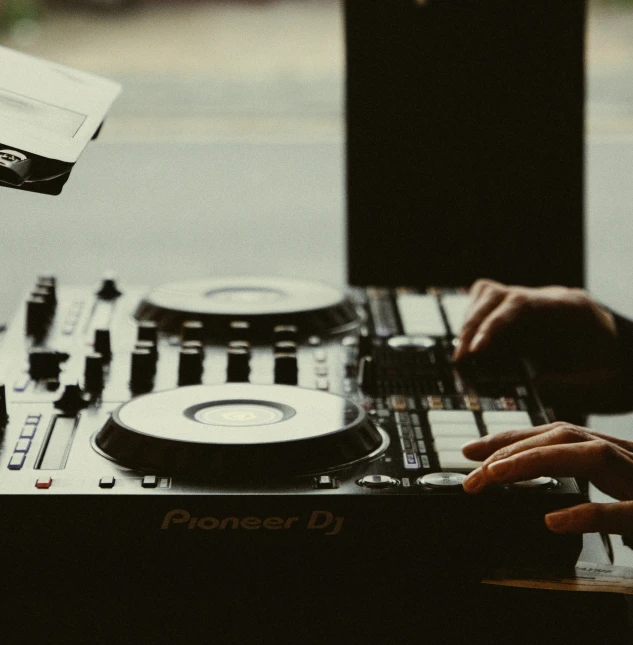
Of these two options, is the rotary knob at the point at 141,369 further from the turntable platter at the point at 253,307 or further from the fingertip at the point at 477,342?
the fingertip at the point at 477,342

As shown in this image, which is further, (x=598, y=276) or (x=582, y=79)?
(x=598, y=276)

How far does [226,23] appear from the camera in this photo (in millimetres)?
6824

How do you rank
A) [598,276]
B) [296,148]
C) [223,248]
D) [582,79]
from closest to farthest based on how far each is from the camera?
[582,79] < [598,276] < [223,248] < [296,148]

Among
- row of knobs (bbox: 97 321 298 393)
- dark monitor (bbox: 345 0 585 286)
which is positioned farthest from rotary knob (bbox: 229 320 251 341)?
dark monitor (bbox: 345 0 585 286)

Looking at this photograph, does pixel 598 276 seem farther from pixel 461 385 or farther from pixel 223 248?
pixel 461 385

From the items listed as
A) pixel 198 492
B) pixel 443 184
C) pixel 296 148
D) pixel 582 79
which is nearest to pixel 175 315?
pixel 198 492

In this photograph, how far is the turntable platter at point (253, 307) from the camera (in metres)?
1.52

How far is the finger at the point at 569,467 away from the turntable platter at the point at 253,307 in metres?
0.59

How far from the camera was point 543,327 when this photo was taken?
1537 mm

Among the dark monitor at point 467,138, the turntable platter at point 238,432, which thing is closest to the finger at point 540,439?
the turntable platter at point 238,432

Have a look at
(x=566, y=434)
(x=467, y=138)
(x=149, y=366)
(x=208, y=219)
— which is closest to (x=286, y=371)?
(x=149, y=366)

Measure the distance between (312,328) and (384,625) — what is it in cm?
65

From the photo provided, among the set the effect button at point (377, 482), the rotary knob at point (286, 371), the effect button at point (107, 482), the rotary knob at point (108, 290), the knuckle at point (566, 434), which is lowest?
the effect button at point (377, 482)

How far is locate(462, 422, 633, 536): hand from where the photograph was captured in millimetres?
942
